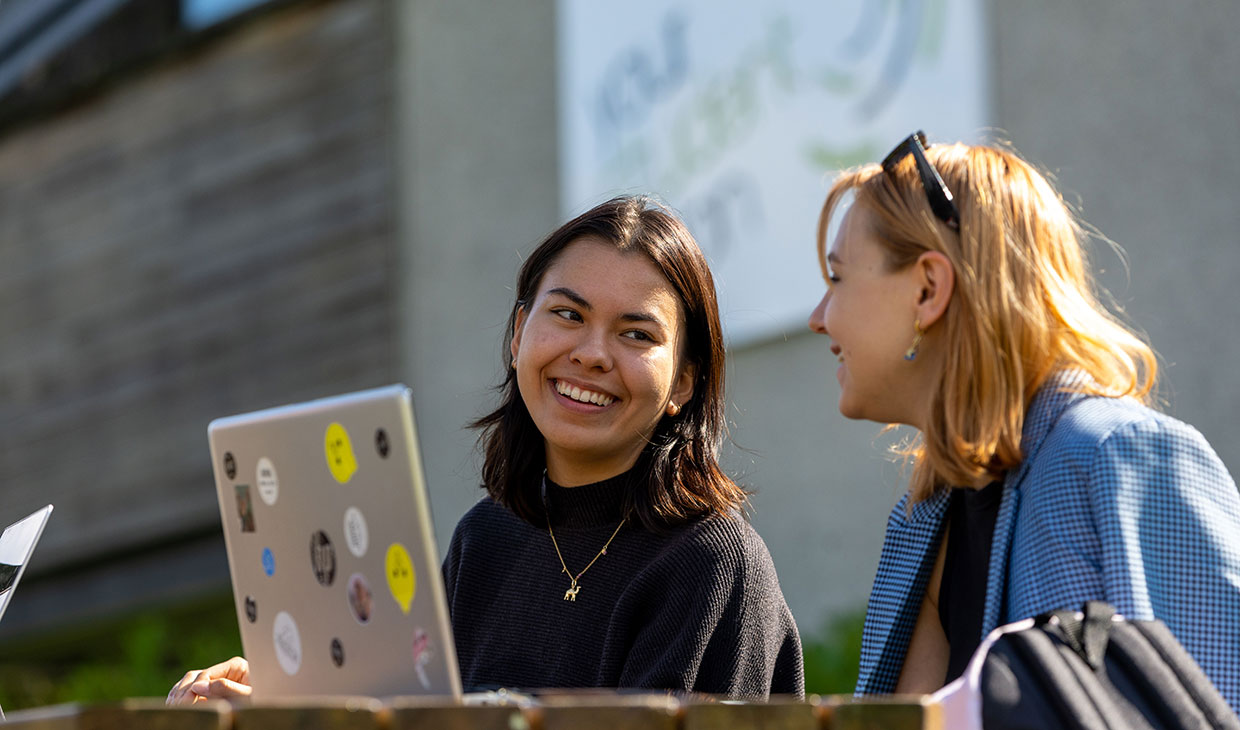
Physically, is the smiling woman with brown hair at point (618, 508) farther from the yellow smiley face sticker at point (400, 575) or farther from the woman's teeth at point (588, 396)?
the yellow smiley face sticker at point (400, 575)

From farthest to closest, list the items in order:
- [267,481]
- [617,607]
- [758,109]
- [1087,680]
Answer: [758,109], [617,607], [267,481], [1087,680]

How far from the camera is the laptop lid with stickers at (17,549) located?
6.18 ft

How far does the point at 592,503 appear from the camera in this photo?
2.44 m

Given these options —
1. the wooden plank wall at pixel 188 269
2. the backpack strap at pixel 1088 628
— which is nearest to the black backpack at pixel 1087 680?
the backpack strap at pixel 1088 628

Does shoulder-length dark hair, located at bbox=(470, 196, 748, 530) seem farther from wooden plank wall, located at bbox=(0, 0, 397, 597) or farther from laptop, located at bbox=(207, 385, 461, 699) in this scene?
wooden plank wall, located at bbox=(0, 0, 397, 597)

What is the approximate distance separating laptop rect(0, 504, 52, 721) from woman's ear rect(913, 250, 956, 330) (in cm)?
118

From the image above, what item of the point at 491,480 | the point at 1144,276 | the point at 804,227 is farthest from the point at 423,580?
the point at 804,227

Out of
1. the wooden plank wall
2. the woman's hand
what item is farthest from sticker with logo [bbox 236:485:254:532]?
the wooden plank wall

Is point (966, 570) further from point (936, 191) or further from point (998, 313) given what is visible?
point (936, 191)

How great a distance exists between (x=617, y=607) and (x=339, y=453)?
0.83 m

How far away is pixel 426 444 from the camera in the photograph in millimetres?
6527

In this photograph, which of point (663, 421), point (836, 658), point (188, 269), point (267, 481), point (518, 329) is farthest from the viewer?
point (188, 269)

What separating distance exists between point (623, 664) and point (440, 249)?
179 inches

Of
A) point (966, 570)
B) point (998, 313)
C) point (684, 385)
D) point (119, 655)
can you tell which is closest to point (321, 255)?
point (119, 655)
